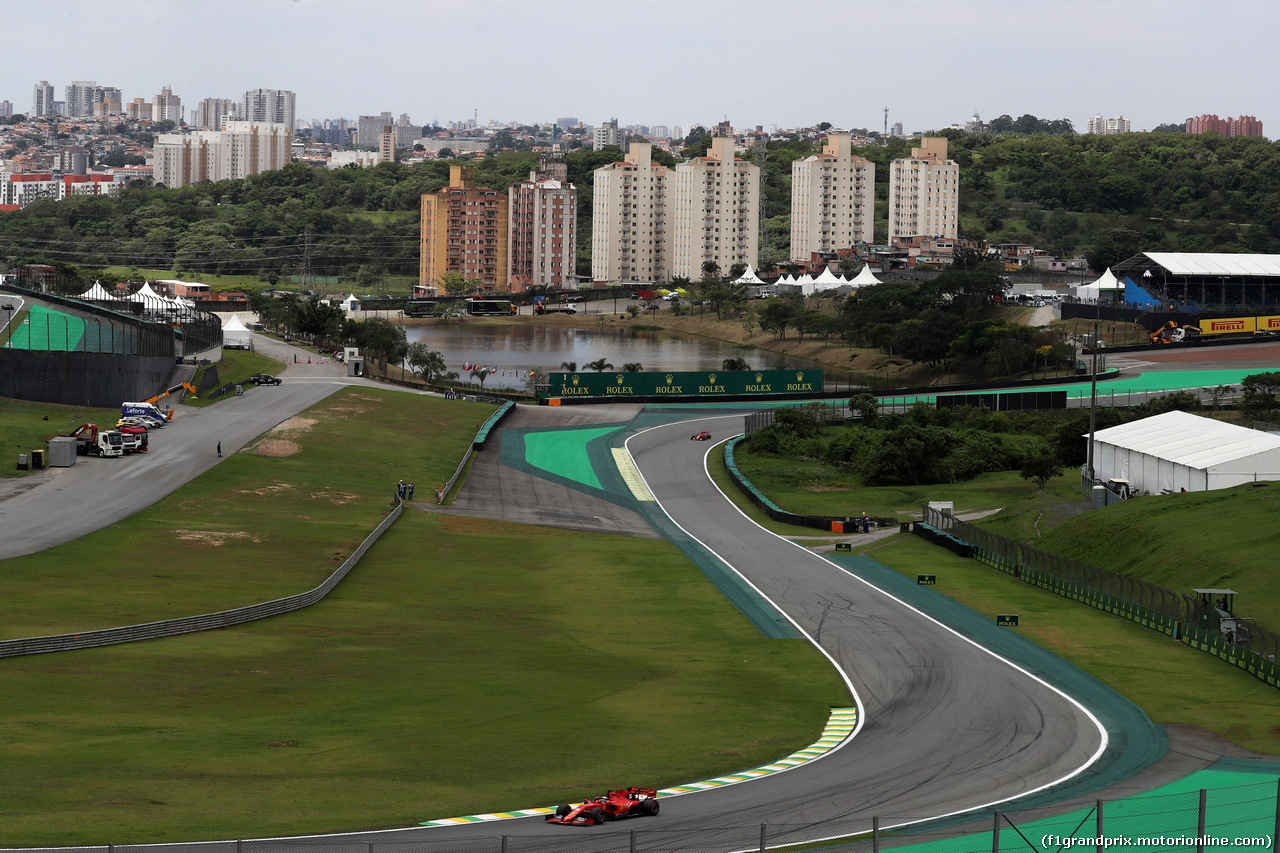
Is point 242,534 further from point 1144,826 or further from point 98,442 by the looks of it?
point 1144,826

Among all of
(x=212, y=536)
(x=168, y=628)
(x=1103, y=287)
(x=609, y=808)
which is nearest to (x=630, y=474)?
(x=212, y=536)

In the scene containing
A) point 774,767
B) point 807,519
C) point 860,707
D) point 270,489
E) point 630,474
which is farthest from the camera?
point 630,474

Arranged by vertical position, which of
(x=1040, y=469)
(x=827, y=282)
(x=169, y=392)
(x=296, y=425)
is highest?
(x=827, y=282)

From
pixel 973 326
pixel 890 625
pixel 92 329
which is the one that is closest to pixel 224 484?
pixel 92 329

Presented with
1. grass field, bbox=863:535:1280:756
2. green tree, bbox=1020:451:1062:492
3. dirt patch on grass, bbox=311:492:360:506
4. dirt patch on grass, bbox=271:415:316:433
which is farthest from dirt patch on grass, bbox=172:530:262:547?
green tree, bbox=1020:451:1062:492

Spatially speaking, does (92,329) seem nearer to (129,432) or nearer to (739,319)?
(129,432)

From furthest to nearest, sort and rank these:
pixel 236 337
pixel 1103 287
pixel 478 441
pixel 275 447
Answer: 1. pixel 1103 287
2. pixel 236 337
3. pixel 478 441
4. pixel 275 447

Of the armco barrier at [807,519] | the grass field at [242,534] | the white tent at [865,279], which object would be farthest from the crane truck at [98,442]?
the white tent at [865,279]
